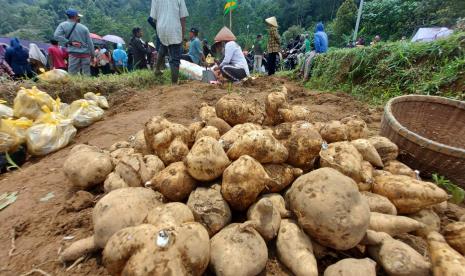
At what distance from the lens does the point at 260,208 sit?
1.62 meters

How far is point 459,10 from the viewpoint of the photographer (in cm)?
1798

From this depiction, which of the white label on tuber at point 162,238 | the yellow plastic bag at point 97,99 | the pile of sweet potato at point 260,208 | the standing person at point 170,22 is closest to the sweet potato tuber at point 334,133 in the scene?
the pile of sweet potato at point 260,208

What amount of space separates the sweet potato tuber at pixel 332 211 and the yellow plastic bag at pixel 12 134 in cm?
348

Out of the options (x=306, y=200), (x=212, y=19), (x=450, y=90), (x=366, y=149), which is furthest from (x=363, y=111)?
(x=212, y=19)

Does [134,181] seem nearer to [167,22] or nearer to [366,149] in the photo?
[366,149]

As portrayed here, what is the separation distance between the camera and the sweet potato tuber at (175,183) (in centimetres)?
182

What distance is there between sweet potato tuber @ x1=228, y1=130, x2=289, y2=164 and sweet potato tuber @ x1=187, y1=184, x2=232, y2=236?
34 centimetres

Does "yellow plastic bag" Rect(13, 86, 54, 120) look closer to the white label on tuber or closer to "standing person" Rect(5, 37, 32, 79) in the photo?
the white label on tuber

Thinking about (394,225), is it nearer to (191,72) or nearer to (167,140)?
(167,140)

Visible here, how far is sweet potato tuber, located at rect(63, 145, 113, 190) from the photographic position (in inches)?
84.7

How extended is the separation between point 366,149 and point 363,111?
8.73 ft

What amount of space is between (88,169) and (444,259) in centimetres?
238

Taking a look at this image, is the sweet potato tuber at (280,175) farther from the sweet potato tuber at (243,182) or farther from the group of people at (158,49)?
the group of people at (158,49)

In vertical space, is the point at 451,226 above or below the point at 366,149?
below
